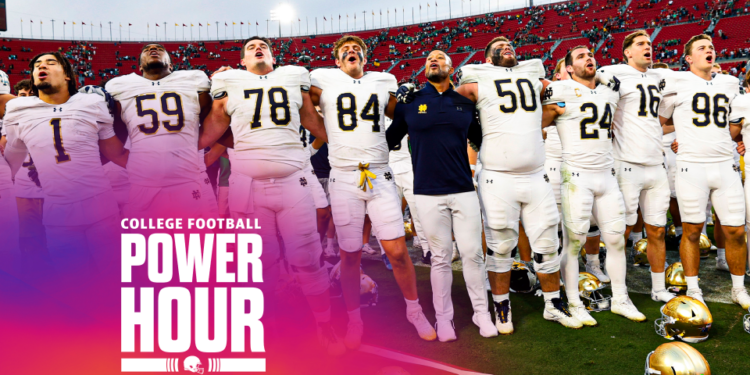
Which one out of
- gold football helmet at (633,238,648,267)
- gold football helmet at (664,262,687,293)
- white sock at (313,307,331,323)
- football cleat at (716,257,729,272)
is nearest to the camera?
white sock at (313,307,331,323)

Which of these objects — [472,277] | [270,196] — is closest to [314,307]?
[270,196]

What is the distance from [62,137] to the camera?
3971 millimetres

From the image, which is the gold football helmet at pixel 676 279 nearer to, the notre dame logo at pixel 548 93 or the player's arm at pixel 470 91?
the notre dame logo at pixel 548 93

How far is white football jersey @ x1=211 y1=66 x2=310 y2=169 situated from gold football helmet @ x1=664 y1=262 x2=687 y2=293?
4.15 metres

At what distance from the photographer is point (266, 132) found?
379 cm

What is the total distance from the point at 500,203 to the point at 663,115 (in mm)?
2429

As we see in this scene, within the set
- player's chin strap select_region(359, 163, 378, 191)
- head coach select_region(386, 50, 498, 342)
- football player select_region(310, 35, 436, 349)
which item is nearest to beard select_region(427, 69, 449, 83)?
head coach select_region(386, 50, 498, 342)

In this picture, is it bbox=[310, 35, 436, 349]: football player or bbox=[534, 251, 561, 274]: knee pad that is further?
bbox=[534, 251, 561, 274]: knee pad

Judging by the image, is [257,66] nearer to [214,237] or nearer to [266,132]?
[266,132]

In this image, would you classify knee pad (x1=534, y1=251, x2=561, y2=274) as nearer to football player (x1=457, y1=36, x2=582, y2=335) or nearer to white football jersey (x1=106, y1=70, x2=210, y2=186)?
football player (x1=457, y1=36, x2=582, y2=335)

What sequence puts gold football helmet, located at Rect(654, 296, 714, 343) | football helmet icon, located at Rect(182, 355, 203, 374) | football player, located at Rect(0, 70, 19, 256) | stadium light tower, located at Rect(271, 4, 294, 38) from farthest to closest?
stadium light tower, located at Rect(271, 4, 294, 38), football player, located at Rect(0, 70, 19, 256), gold football helmet, located at Rect(654, 296, 714, 343), football helmet icon, located at Rect(182, 355, 203, 374)

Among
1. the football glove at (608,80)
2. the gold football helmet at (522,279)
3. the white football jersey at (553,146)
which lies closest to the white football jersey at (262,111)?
the gold football helmet at (522,279)

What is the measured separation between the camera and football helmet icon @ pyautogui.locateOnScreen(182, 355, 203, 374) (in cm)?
335

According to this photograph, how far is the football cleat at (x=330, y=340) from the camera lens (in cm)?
382
